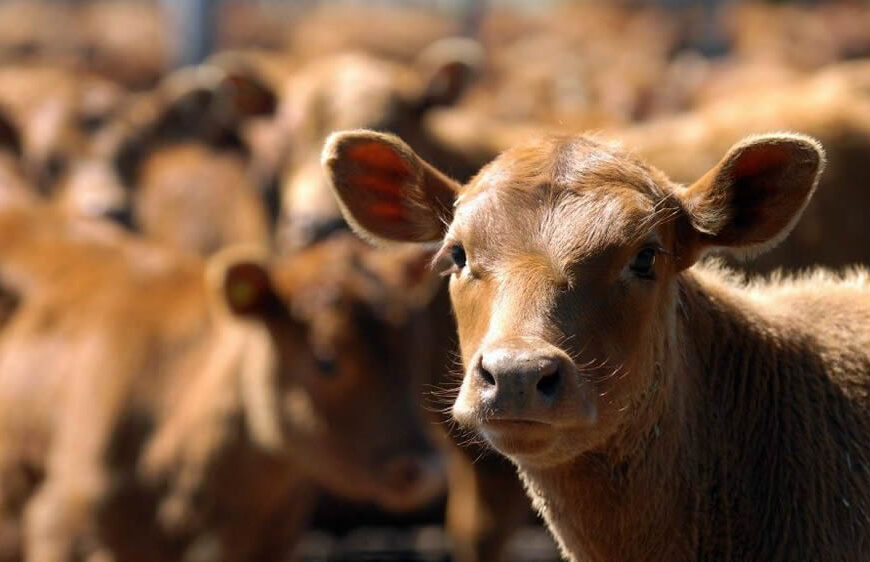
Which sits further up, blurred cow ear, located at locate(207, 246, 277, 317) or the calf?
the calf

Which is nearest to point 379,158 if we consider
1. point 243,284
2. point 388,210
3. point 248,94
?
point 388,210

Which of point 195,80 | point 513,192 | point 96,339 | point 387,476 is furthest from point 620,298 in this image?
point 195,80

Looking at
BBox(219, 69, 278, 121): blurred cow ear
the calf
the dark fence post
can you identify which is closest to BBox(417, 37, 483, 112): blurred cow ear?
BBox(219, 69, 278, 121): blurred cow ear

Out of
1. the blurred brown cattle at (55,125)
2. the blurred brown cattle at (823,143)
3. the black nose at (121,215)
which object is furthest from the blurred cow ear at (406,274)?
the blurred brown cattle at (55,125)

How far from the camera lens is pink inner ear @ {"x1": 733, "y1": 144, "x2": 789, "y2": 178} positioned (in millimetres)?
4215

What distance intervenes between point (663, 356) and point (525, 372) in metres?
0.75

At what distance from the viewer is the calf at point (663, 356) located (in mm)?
3996

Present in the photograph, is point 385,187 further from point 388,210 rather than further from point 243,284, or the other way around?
point 243,284

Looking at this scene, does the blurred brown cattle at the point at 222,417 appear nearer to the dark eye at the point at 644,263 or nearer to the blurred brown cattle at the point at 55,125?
the dark eye at the point at 644,263

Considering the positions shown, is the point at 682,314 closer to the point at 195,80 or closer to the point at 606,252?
the point at 606,252

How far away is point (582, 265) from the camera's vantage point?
402 cm

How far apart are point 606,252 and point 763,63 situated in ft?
43.3

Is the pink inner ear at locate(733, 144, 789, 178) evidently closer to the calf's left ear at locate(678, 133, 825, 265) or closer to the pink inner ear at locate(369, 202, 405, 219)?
the calf's left ear at locate(678, 133, 825, 265)

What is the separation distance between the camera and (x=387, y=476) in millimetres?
7020
